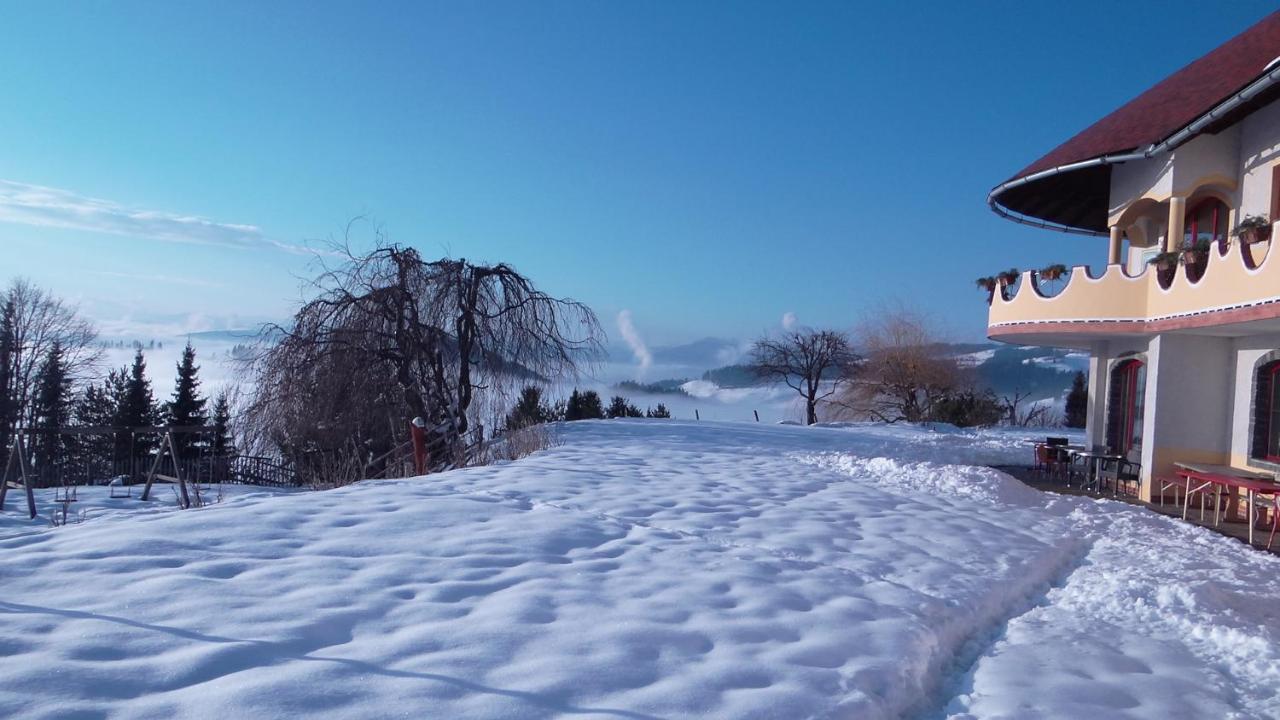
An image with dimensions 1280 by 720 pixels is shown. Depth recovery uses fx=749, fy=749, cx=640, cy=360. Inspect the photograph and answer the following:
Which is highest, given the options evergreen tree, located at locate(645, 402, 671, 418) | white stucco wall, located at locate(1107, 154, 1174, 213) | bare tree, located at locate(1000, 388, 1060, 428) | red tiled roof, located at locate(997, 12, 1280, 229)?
red tiled roof, located at locate(997, 12, 1280, 229)

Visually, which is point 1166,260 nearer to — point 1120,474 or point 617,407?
point 1120,474

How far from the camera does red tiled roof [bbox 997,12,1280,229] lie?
11062 millimetres

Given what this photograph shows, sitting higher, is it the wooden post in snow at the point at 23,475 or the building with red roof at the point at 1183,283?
the building with red roof at the point at 1183,283

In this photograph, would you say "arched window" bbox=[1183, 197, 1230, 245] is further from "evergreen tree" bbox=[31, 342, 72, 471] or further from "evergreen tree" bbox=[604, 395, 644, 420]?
"evergreen tree" bbox=[31, 342, 72, 471]

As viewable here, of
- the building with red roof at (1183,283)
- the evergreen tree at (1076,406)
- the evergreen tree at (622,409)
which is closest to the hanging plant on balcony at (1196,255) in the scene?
the building with red roof at (1183,283)

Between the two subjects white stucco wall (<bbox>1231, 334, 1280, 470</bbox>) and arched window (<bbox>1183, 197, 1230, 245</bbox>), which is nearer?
white stucco wall (<bbox>1231, 334, 1280, 470</bbox>)

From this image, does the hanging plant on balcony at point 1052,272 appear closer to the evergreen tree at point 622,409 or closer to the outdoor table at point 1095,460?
the outdoor table at point 1095,460

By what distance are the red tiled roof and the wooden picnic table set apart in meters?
4.51

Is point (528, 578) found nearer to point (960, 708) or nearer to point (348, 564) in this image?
point (348, 564)

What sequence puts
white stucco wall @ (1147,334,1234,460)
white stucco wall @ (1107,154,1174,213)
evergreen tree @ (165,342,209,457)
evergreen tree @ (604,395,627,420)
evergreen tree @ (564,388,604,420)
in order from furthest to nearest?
evergreen tree @ (165,342,209,457)
evergreen tree @ (604,395,627,420)
evergreen tree @ (564,388,604,420)
white stucco wall @ (1107,154,1174,213)
white stucco wall @ (1147,334,1234,460)

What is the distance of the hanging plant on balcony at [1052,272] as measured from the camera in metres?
12.1

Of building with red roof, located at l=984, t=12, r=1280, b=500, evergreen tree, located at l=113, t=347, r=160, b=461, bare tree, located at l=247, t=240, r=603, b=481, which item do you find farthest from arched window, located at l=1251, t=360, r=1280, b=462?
evergreen tree, located at l=113, t=347, r=160, b=461

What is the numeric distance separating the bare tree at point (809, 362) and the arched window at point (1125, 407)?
1774 centimetres

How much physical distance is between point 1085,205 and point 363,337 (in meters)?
14.2
